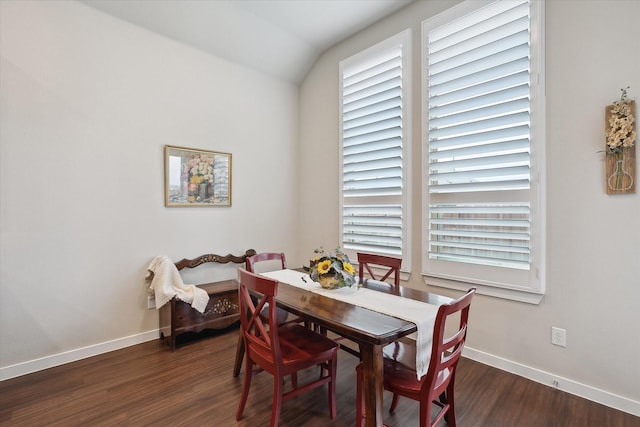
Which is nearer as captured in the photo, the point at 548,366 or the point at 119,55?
the point at 548,366

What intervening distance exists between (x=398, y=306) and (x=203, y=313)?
2.07 meters

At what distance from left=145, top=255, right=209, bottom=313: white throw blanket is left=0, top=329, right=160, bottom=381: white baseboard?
50cm

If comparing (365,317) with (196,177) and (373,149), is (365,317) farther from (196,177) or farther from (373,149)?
(196,177)

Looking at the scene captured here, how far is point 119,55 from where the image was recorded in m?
2.87

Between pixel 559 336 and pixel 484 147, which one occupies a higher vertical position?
pixel 484 147

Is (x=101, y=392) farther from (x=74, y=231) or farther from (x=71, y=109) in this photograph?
(x=71, y=109)

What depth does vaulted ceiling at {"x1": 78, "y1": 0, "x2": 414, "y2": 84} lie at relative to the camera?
2.94 meters

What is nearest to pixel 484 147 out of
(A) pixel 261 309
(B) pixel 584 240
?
(B) pixel 584 240

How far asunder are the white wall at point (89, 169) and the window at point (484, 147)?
7.74 ft

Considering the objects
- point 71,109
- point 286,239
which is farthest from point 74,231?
point 286,239

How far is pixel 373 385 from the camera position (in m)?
1.45

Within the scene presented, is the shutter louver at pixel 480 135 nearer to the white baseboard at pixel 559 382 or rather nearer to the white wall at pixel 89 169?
the white baseboard at pixel 559 382

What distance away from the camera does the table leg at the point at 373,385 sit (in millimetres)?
1445

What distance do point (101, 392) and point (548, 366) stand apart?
3.32 m
